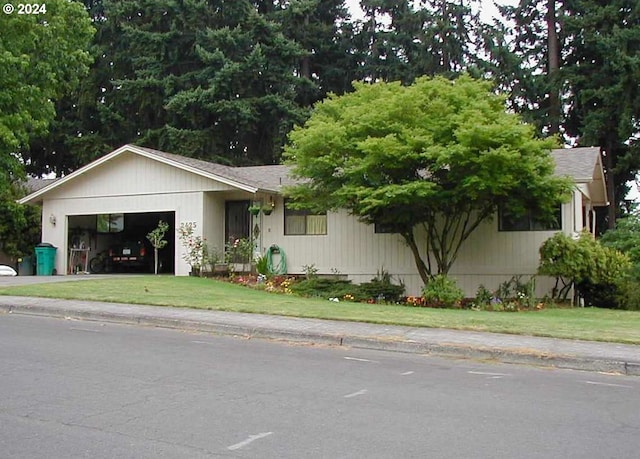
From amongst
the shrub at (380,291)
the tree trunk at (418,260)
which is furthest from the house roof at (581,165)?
the shrub at (380,291)

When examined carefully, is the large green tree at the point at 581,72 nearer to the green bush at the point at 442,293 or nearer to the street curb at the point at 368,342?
the green bush at the point at 442,293

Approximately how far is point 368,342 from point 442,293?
6708 millimetres

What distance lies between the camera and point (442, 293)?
16688 millimetres

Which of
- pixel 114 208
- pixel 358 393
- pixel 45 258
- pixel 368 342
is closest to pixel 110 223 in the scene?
pixel 45 258

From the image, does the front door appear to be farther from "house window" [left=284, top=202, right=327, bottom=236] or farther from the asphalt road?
the asphalt road

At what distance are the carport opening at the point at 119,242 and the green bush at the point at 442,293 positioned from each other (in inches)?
477

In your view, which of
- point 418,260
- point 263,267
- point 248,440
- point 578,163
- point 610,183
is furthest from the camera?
point 610,183

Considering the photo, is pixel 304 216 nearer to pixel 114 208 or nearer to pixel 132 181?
pixel 132 181

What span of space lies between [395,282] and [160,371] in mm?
12945

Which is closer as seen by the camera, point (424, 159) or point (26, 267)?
point (424, 159)

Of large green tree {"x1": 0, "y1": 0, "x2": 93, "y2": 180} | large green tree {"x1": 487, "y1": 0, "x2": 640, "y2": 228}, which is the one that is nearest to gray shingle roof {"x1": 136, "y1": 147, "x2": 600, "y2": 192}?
large green tree {"x1": 0, "y1": 0, "x2": 93, "y2": 180}

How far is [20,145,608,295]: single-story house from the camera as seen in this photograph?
18.9 m

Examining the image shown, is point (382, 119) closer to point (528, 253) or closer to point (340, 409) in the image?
point (528, 253)

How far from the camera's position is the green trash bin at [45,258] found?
23109 millimetres
